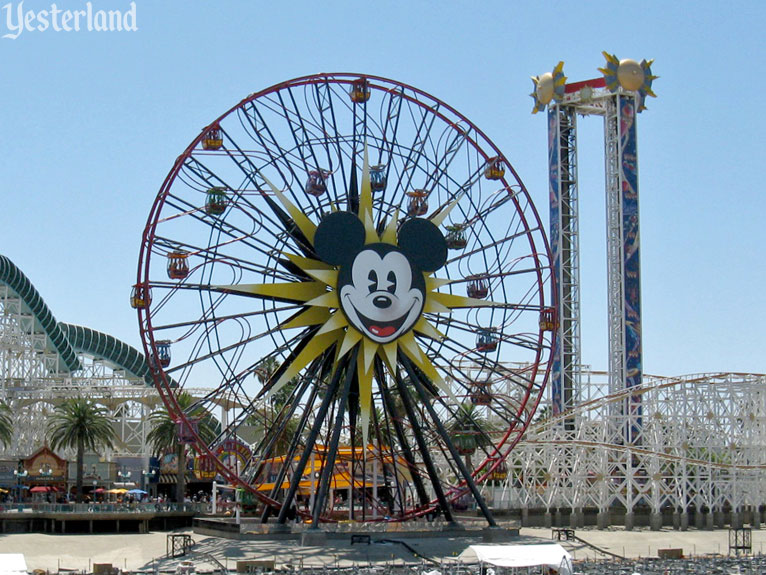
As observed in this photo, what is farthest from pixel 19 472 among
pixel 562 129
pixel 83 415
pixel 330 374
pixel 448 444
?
pixel 562 129

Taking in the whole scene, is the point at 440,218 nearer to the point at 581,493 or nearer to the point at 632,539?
the point at 632,539

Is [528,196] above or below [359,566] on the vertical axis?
above

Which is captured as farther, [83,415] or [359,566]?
[83,415]

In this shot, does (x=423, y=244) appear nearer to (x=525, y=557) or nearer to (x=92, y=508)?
(x=525, y=557)

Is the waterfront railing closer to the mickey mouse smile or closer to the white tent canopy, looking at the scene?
the mickey mouse smile

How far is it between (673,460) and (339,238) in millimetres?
29184

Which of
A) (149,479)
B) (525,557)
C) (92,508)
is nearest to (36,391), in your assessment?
(149,479)

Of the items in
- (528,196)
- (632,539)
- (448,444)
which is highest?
(528,196)

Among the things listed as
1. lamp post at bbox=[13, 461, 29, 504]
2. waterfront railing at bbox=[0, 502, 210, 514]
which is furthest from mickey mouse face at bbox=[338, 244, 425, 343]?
lamp post at bbox=[13, 461, 29, 504]

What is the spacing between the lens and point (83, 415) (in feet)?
236

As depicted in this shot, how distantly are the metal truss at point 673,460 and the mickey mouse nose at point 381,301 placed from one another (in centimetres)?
2486

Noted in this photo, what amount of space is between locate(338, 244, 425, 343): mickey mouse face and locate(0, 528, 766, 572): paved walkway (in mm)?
8416

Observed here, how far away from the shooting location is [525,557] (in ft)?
134

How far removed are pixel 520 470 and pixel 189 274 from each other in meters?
39.1
